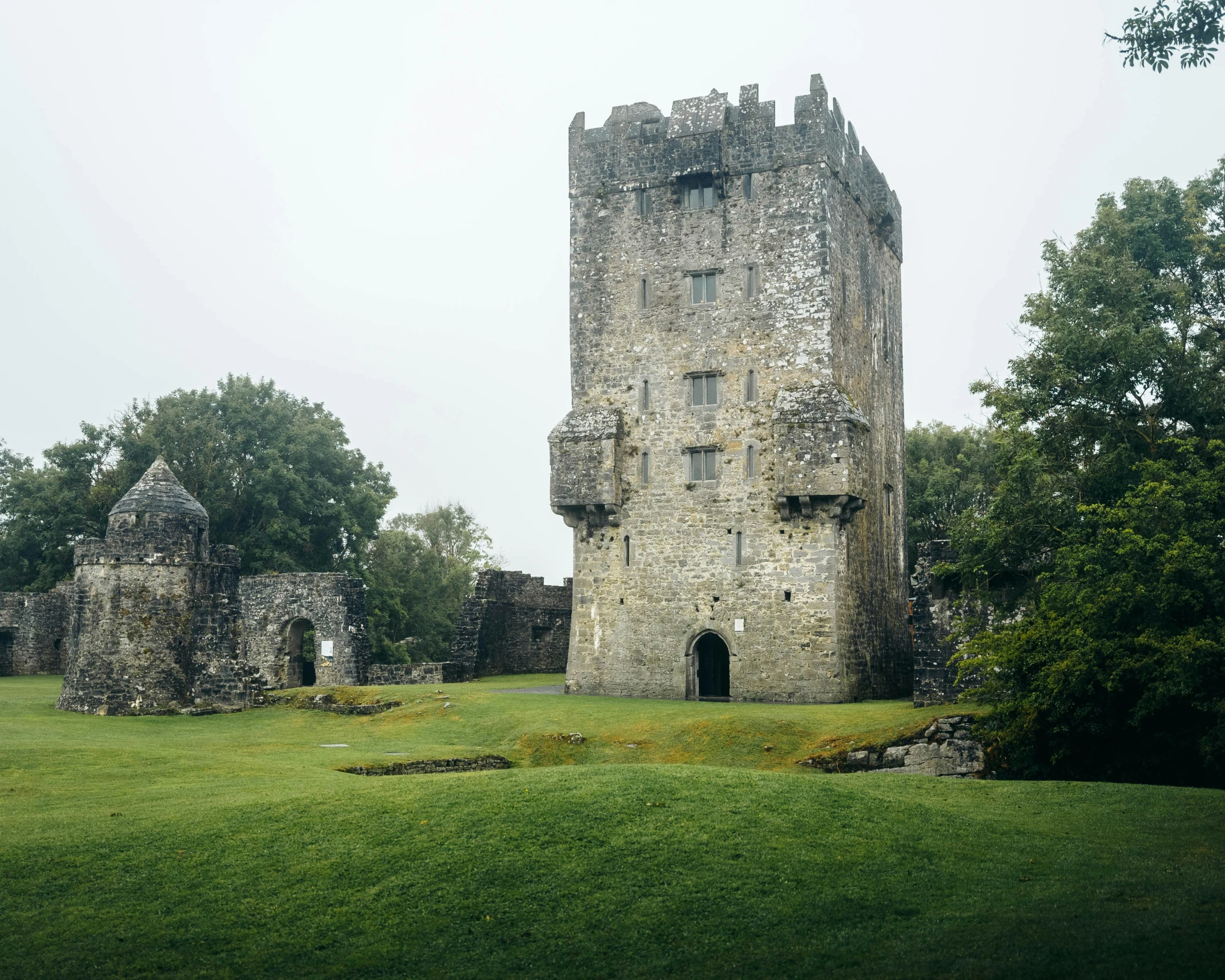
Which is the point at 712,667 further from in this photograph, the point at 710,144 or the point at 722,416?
the point at 710,144

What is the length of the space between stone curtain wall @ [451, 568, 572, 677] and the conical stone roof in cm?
1062

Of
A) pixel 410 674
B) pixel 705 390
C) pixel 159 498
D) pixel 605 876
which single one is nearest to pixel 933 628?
pixel 705 390

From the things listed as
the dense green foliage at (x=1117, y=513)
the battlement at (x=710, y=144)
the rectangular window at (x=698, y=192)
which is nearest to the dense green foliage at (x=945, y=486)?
the battlement at (x=710, y=144)

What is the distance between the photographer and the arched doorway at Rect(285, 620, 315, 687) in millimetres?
38125

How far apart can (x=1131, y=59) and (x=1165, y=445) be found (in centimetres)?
1196

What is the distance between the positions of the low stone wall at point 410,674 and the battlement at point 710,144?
15224 mm

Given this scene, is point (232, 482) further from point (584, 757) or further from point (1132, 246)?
point (1132, 246)

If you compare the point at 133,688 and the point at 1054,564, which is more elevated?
the point at 1054,564

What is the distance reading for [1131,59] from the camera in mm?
14023

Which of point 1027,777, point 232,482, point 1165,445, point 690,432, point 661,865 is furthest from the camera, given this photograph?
point 232,482

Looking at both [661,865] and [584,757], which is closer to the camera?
[661,865]

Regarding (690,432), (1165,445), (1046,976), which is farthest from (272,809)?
(690,432)

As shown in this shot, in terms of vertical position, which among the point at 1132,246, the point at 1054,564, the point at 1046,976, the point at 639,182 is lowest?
the point at 1046,976

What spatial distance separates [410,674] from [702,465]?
1162cm
